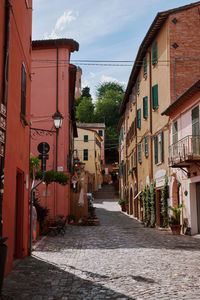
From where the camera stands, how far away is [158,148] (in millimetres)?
21062

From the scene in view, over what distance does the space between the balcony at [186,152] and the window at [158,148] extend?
115 inches

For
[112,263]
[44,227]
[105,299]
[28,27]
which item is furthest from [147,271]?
[44,227]

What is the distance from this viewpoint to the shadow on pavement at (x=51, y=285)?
5.97 m

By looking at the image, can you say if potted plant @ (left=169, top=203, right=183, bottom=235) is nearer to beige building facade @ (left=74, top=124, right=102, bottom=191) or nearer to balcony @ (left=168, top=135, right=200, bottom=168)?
balcony @ (left=168, top=135, right=200, bottom=168)

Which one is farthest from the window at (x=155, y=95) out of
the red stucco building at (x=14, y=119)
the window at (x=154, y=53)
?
the red stucco building at (x=14, y=119)

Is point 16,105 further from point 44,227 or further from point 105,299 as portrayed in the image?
point 44,227

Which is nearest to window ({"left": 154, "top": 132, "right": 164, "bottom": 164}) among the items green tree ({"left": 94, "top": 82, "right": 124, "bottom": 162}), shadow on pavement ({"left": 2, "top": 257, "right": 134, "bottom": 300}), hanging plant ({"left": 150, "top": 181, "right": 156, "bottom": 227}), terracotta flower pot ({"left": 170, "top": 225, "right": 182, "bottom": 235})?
hanging plant ({"left": 150, "top": 181, "right": 156, "bottom": 227})

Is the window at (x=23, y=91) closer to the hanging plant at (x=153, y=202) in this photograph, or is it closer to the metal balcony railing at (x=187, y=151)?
the metal balcony railing at (x=187, y=151)

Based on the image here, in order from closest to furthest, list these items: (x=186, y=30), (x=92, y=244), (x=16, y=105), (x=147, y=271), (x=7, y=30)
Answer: (x=7, y=30)
(x=147, y=271)
(x=16, y=105)
(x=92, y=244)
(x=186, y=30)

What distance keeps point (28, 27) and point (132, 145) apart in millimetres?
21447

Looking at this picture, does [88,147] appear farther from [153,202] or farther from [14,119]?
[14,119]

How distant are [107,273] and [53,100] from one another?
16.9 m

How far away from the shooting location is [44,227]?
16.3m

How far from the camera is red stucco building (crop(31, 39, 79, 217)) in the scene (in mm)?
23016
